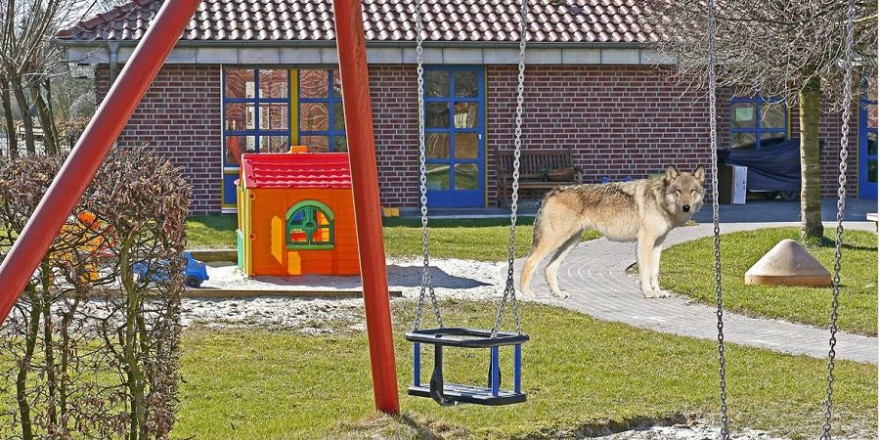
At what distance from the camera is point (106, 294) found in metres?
5.48

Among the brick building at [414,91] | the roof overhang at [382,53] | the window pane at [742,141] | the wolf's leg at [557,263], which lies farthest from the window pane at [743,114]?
the wolf's leg at [557,263]

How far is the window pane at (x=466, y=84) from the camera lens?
23031mm

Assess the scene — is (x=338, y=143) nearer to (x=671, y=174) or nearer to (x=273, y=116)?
(x=273, y=116)

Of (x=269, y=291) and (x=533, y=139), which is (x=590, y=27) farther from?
(x=269, y=291)

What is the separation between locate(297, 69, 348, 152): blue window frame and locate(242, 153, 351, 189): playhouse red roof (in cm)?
784

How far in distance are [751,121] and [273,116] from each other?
335 inches

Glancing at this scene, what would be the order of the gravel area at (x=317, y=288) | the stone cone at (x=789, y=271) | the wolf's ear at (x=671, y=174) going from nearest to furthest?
1. the gravel area at (x=317, y=288)
2. the wolf's ear at (x=671, y=174)
3. the stone cone at (x=789, y=271)

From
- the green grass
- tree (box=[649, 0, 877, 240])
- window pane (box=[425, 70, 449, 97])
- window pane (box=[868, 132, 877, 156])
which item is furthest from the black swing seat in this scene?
window pane (box=[868, 132, 877, 156])

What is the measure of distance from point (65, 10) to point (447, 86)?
26.3 feet

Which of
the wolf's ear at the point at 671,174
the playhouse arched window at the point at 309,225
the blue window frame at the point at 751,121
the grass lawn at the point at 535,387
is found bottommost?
the grass lawn at the point at 535,387

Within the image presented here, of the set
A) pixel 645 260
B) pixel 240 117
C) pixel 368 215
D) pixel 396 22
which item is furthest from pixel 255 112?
pixel 368 215

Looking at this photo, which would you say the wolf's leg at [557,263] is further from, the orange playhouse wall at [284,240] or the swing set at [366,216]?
the swing set at [366,216]

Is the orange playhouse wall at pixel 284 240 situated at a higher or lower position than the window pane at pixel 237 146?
lower

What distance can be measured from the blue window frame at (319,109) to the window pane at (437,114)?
1.48 meters
